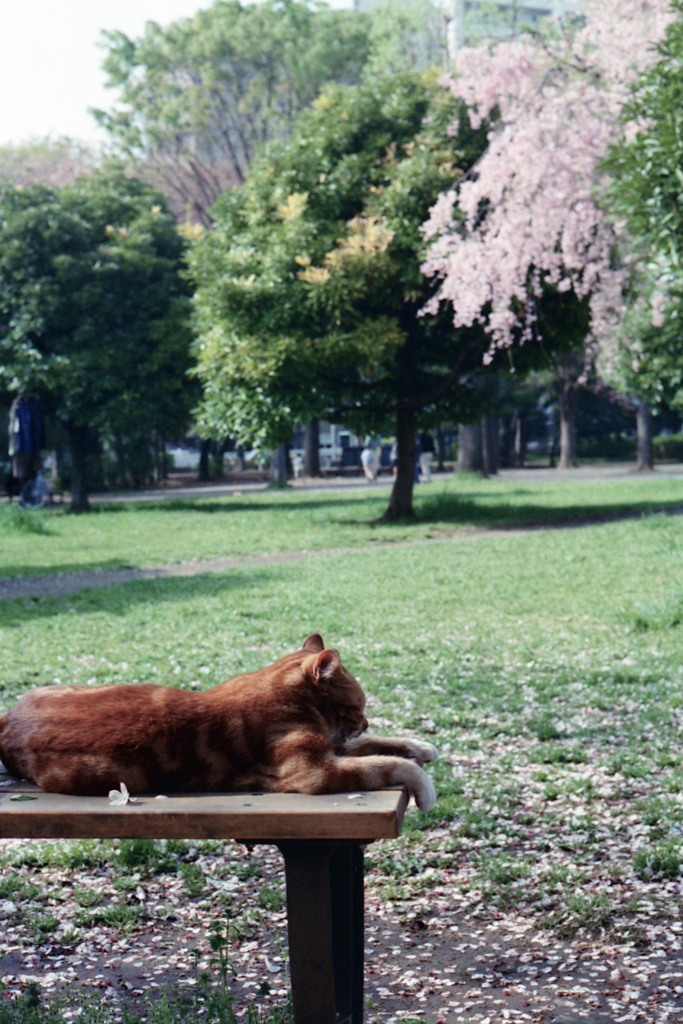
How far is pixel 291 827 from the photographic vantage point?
217 cm

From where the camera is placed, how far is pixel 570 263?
1494cm

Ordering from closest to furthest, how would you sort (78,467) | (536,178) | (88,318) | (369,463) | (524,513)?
(536,178), (524,513), (88,318), (78,467), (369,463)

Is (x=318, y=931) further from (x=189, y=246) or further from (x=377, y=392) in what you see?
(x=189, y=246)

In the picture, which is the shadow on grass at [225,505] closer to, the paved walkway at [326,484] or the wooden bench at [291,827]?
the paved walkway at [326,484]

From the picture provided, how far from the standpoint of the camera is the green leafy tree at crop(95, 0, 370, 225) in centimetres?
2964

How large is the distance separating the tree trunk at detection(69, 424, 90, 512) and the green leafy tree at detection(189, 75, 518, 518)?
6.33 meters

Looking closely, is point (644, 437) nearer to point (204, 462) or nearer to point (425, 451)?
point (425, 451)

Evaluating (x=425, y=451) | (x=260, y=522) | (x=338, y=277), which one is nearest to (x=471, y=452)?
(x=425, y=451)

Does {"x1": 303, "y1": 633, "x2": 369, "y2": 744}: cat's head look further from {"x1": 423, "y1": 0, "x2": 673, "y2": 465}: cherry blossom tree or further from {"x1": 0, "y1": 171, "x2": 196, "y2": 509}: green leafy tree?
{"x1": 0, "y1": 171, "x2": 196, "y2": 509}: green leafy tree

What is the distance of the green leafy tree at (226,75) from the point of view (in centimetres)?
2964

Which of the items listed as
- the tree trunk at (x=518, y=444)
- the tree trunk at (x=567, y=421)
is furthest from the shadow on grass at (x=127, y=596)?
the tree trunk at (x=518, y=444)

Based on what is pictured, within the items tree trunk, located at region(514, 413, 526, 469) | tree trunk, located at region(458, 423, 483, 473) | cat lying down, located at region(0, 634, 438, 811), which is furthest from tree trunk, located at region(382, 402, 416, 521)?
tree trunk, located at region(514, 413, 526, 469)

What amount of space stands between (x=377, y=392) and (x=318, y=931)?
16449mm

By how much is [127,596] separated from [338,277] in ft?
24.0
